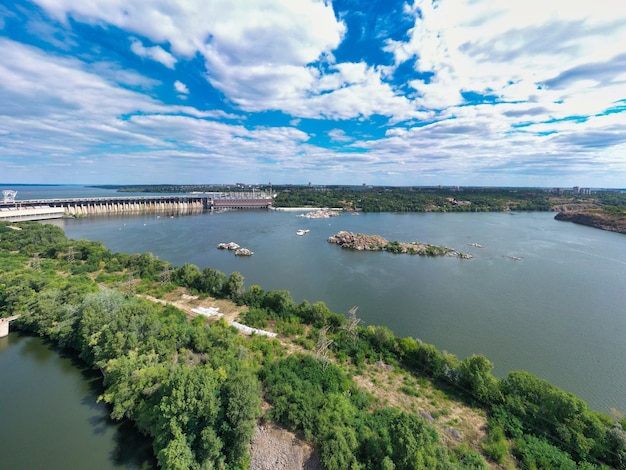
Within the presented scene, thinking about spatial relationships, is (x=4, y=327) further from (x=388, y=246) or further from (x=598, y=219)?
(x=598, y=219)

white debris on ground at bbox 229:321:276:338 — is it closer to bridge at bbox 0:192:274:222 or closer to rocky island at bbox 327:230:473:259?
rocky island at bbox 327:230:473:259

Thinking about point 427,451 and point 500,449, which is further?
point 500,449

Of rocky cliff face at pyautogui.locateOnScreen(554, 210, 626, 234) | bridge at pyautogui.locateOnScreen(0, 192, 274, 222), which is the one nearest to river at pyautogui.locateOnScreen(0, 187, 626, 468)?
rocky cliff face at pyautogui.locateOnScreen(554, 210, 626, 234)

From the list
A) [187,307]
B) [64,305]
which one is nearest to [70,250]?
[64,305]

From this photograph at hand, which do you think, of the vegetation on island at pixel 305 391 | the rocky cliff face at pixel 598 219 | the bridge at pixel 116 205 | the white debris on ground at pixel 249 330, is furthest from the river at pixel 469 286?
the bridge at pixel 116 205

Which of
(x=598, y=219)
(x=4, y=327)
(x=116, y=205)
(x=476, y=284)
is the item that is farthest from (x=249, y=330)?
(x=598, y=219)

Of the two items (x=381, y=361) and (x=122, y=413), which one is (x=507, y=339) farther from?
(x=122, y=413)
